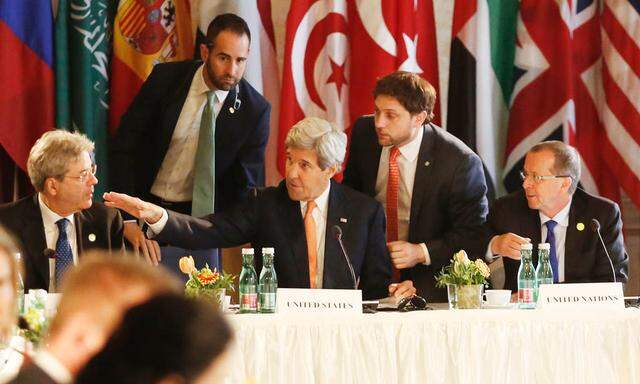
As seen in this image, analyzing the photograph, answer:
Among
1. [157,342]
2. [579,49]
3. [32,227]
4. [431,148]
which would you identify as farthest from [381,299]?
[157,342]

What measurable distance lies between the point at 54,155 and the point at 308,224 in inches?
42.5

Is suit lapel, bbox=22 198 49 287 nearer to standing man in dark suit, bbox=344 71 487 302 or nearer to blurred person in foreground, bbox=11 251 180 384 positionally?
standing man in dark suit, bbox=344 71 487 302

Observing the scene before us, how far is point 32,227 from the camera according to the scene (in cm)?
473

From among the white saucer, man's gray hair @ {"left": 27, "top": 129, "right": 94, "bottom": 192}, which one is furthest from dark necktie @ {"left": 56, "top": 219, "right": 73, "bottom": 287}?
the white saucer

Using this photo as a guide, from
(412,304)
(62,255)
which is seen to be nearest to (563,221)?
(412,304)

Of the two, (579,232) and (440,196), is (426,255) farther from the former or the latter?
(579,232)

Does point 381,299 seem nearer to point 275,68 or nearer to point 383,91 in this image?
point 383,91

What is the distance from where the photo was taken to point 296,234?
15.9 ft

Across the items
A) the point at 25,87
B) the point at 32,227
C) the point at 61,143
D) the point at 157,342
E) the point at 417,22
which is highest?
the point at 417,22

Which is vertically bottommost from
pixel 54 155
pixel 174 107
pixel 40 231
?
pixel 40 231

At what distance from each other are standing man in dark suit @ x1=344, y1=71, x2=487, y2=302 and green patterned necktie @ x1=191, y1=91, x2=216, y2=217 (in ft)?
2.74

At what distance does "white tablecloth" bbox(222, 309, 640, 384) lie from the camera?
13.3 ft

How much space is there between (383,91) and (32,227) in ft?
5.54

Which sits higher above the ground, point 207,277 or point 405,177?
point 405,177
